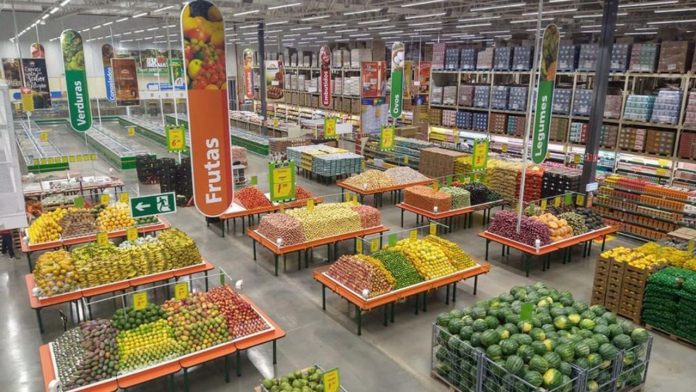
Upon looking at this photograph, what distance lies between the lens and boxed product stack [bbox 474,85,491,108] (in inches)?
679

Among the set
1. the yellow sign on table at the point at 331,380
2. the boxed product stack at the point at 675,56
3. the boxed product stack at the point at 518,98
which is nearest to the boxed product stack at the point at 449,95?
the boxed product stack at the point at 518,98

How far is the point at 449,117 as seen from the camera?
18938 millimetres

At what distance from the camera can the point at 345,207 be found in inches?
453

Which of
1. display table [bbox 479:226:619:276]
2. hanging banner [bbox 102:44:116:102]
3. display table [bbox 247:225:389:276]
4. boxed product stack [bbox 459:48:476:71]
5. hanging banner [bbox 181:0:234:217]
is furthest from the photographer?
hanging banner [bbox 102:44:116:102]

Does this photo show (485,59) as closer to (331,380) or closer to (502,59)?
(502,59)

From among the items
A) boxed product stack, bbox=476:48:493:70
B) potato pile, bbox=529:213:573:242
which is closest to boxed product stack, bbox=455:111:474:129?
boxed product stack, bbox=476:48:493:70

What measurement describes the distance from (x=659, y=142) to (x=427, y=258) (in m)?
8.39

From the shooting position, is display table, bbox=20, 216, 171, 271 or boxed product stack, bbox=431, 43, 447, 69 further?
boxed product stack, bbox=431, 43, 447, 69

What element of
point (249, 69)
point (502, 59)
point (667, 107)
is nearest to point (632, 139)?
point (667, 107)

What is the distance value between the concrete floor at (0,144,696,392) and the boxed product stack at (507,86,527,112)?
19.8 feet

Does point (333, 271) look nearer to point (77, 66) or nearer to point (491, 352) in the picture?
point (491, 352)

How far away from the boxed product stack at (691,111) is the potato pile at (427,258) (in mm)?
8046

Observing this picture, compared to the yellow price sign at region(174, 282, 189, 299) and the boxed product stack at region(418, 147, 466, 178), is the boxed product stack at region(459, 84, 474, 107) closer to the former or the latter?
the boxed product stack at region(418, 147, 466, 178)

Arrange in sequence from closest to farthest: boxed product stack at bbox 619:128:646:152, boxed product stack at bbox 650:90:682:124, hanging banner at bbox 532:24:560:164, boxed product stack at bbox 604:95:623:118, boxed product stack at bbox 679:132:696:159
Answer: hanging banner at bbox 532:24:560:164, boxed product stack at bbox 679:132:696:159, boxed product stack at bbox 650:90:682:124, boxed product stack at bbox 619:128:646:152, boxed product stack at bbox 604:95:623:118
